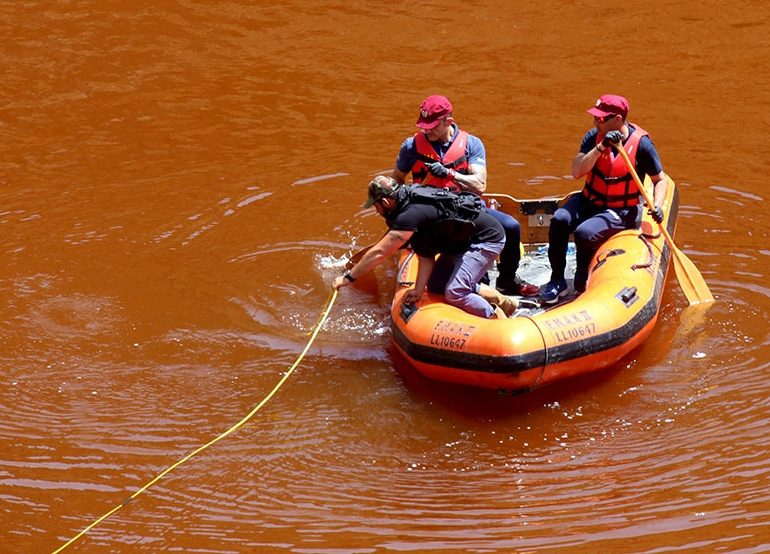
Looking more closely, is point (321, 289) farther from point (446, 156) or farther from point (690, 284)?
point (690, 284)

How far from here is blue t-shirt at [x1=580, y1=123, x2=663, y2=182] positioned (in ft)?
27.4

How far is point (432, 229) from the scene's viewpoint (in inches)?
299

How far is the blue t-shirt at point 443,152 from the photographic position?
334 inches

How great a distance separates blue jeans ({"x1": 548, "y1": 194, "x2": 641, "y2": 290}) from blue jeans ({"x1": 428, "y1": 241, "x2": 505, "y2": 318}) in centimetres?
91

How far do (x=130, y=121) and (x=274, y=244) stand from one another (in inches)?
119

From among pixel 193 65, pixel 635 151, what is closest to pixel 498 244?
Result: pixel 635 151

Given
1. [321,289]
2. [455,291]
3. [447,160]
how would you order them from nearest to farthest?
[455,291] → [447,160] → [321,289]

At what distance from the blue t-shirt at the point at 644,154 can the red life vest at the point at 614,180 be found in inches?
1.2

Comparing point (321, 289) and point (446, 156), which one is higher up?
Answer: point (446, 156)

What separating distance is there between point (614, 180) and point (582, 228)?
1.35ft

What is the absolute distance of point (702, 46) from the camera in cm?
1338

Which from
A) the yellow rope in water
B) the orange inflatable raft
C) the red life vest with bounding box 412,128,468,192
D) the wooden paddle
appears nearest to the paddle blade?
the wooden paddle

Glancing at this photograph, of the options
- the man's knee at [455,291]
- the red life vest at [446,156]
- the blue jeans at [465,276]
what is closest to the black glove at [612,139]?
the red life vest at [446,156]

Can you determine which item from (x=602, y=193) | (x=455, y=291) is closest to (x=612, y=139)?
(x=602, y=193)
